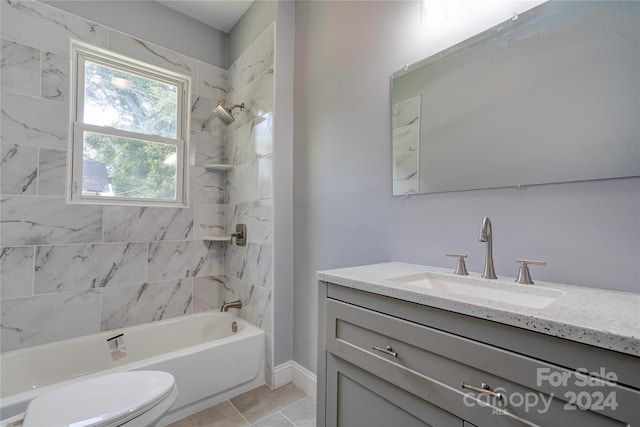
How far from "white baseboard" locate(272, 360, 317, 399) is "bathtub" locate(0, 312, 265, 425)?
126mm

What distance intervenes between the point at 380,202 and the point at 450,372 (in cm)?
92

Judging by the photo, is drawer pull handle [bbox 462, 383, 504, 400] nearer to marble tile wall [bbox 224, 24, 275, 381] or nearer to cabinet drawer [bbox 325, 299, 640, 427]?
cabinet drawer [bbox 325, 299, 640, 427]

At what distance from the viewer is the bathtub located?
1.60 metres

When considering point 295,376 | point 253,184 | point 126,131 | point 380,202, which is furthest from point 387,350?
point 126,131

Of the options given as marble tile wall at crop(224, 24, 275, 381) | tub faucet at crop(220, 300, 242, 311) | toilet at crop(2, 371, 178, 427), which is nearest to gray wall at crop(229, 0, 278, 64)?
marble tile wall at crop(224, 24, 275, 381)

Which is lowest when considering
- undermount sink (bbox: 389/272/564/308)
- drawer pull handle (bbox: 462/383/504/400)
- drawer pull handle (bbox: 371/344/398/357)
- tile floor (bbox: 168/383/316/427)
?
tile floor (bbox: 168/383/316/427)

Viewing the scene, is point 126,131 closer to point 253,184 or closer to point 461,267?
point 253,184

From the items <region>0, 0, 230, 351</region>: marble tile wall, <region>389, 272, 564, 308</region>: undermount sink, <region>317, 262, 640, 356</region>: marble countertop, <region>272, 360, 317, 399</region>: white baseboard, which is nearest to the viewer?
<region>317, 262, 640, 356</region>: marble countertop

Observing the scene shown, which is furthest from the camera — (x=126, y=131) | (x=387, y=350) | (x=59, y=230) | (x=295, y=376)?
(x=126, y=131)

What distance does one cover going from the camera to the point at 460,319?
70 cm

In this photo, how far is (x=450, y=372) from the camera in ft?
2.33

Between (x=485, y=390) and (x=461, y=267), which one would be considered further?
(x=461, y=267)

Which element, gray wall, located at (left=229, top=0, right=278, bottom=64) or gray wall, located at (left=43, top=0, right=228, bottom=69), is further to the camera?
gray wall, located at (left=229, top=0, right=278, bottom=64)

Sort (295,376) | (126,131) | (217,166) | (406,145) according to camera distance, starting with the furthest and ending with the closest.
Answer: (217,166)
(126,131)
(295,376)
(406,145)
